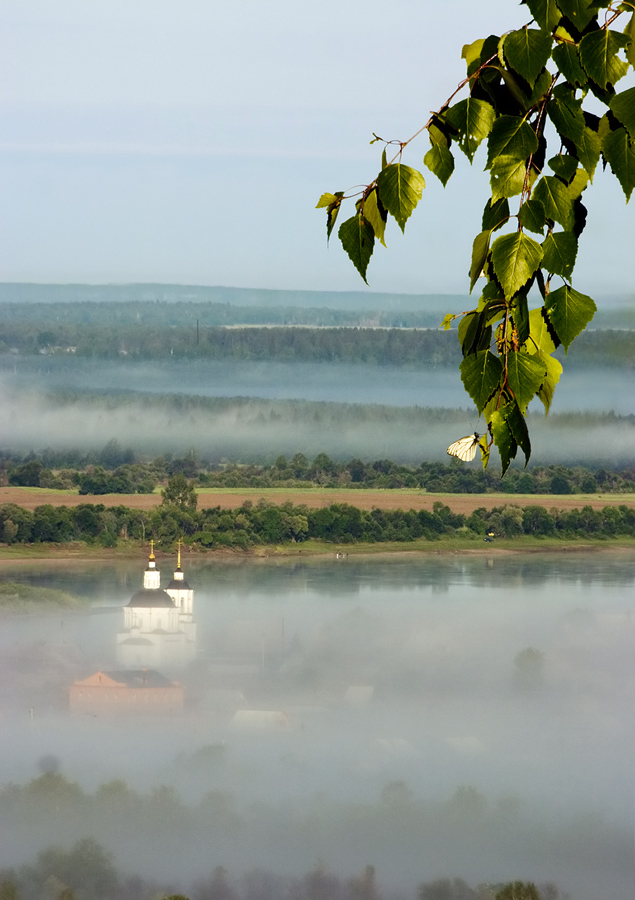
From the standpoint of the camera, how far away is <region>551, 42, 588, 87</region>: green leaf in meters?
0.50

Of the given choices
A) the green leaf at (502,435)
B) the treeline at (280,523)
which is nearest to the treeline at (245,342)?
the treeline at (280,523)

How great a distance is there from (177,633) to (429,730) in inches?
180

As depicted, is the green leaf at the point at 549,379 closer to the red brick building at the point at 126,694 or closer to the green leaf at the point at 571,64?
the green leaf at the point at 571,64

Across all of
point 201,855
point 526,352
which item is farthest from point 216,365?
point 526,352

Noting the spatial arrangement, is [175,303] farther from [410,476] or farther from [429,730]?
[429,730]

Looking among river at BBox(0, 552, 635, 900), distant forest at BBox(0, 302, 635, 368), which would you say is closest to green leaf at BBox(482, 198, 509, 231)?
river at BBox(0, 552, 635, 900)

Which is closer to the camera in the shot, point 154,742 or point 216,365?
point 154,742

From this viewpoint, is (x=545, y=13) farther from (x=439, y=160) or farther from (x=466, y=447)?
(x=466, y=447)

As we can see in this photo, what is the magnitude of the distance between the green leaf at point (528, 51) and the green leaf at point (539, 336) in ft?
0.34

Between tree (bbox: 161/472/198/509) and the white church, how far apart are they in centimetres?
102

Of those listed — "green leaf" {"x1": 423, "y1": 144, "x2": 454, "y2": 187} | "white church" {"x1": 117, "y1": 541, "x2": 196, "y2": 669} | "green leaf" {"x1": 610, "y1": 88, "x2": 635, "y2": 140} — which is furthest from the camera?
"white church" {"x1": 117, "y1": 541, "x2": 196, "y2": 669}

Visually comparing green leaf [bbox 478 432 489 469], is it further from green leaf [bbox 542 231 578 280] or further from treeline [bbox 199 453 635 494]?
treeline [bbox 199 453 635 494]

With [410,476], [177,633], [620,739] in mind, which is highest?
[410,476]

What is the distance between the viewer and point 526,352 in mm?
521
